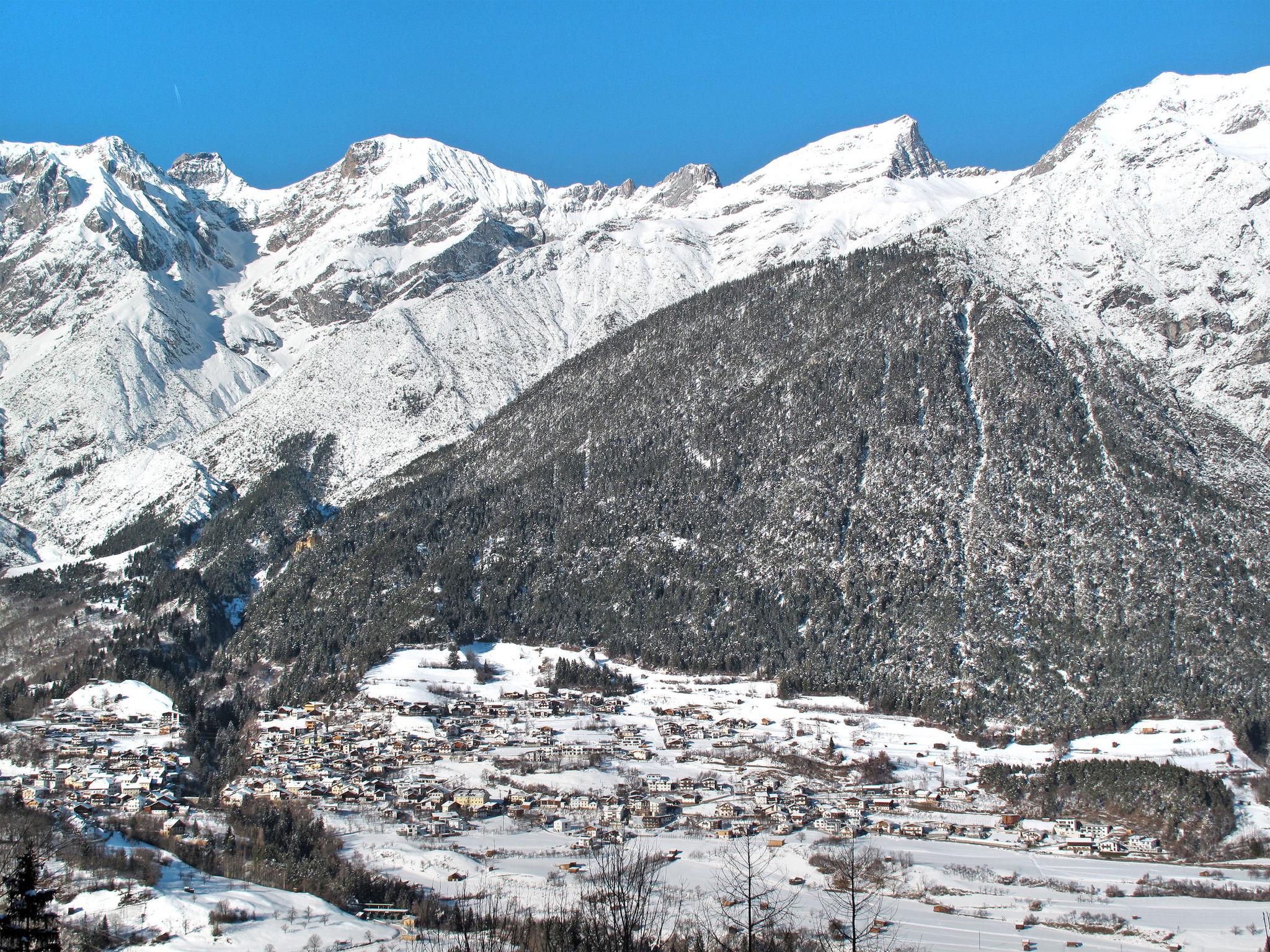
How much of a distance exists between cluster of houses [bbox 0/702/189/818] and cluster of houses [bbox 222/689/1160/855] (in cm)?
795

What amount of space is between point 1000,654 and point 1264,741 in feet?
109

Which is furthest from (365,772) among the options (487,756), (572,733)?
(572,733)

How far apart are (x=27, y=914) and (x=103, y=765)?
95.3 meters

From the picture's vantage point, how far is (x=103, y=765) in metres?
134

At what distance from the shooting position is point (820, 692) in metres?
174

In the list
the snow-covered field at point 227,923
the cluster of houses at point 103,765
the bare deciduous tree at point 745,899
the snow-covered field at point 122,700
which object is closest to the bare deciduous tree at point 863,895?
the bare deciduous tree at point 745,899

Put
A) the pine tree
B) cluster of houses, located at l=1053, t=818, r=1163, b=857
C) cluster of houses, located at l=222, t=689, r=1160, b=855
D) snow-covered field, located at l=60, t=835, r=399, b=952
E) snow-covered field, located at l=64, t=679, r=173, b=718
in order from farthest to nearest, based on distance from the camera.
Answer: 1. snow-covered field, located at l=64, t=679, r=173, b=718
2. cluster of houses, located at l=222, t=689, r=1160, b=855
3. cluster of houses, located at l=1053, t=818, r=1163, b=857
4. snow-covered field, located at l=60, t=835, r=399, b=952
5. the pine tree

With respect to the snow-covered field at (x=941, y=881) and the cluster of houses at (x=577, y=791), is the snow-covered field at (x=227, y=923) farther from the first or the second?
the cluster of houses at (x=577, y=791)

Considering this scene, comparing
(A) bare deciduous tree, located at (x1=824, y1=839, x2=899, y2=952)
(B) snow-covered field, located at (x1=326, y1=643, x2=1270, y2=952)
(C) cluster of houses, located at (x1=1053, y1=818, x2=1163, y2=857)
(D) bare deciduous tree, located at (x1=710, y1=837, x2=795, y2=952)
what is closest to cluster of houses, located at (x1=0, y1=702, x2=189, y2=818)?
(B) snow-covered field, located at (x1=326, y1=643, x2=1270, y2=952)

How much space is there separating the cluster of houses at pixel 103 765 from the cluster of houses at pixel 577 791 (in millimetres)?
7949

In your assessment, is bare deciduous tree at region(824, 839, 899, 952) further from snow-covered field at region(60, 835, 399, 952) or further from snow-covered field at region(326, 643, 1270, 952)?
snow-covered field at region(60, 835, 399, 952)

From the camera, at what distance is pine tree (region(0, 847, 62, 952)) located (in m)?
46.5

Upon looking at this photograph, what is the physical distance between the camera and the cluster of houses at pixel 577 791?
117438 mm

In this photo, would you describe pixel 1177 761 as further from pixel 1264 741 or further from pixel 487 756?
pixel 487 756
